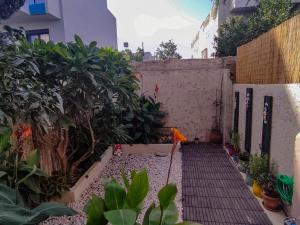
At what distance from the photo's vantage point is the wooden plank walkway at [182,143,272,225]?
254 centimetres

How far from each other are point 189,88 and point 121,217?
4.48 metres

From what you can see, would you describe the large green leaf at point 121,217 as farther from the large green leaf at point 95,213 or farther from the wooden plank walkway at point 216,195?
the wooden plank walkway at point 216,195

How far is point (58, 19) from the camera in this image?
720 cm

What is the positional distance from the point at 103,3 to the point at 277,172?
11127 mm

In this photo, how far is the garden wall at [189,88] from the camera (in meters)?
5.30

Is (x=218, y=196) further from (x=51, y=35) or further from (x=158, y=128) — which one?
(x=51, y=35)

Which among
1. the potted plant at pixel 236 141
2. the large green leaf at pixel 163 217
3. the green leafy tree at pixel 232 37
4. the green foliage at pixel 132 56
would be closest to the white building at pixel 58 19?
the green foliage at pixel 132 56

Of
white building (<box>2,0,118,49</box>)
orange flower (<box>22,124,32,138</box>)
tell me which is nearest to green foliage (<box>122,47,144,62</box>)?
orange flower (<box>22,124,32,138</box>)

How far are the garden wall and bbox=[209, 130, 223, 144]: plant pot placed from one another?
16cm

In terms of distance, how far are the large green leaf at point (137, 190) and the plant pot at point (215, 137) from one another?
13.6 ft

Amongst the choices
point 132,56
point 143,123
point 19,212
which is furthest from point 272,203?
point 132,56

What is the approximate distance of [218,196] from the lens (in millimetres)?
3018

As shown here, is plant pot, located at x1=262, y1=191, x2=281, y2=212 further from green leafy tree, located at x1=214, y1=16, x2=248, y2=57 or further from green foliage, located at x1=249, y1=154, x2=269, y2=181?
green leafy tree, located at x1=214, y1=16, x2=248, y2=57

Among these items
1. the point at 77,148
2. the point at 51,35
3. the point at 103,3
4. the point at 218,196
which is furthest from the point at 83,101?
the point at 103,3
